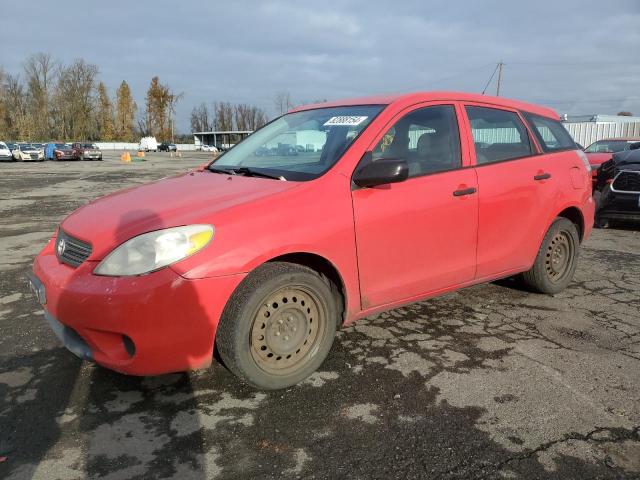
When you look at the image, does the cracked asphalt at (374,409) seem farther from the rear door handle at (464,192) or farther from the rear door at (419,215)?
the rear door handle at (464,192)

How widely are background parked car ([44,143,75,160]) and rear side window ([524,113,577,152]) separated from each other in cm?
4402

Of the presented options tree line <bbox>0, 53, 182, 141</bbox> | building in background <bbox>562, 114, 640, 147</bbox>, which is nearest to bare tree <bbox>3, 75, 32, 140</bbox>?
tree line <bbox>0, 53, 182, 141</bbox>

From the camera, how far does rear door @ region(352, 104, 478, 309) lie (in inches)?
124

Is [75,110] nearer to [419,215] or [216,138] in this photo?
[216,138]

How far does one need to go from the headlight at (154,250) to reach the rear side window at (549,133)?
3.18m

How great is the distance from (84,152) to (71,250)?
145 feet

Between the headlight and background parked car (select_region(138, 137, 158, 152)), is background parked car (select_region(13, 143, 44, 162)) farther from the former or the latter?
background parked car (select_region(138, 137, 158, 152))

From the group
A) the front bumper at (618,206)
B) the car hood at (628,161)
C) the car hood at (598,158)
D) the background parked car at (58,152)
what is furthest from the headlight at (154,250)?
the background parked car at (58,152)

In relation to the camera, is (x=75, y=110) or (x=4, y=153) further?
(x=75, y=110)

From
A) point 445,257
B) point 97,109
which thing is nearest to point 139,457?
point 445,257

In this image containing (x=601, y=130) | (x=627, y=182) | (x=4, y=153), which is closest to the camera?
(x=627, y=182)

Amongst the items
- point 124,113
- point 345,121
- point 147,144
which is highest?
point 124,113

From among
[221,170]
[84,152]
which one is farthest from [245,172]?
[84,152]

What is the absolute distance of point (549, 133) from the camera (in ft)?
14.7
